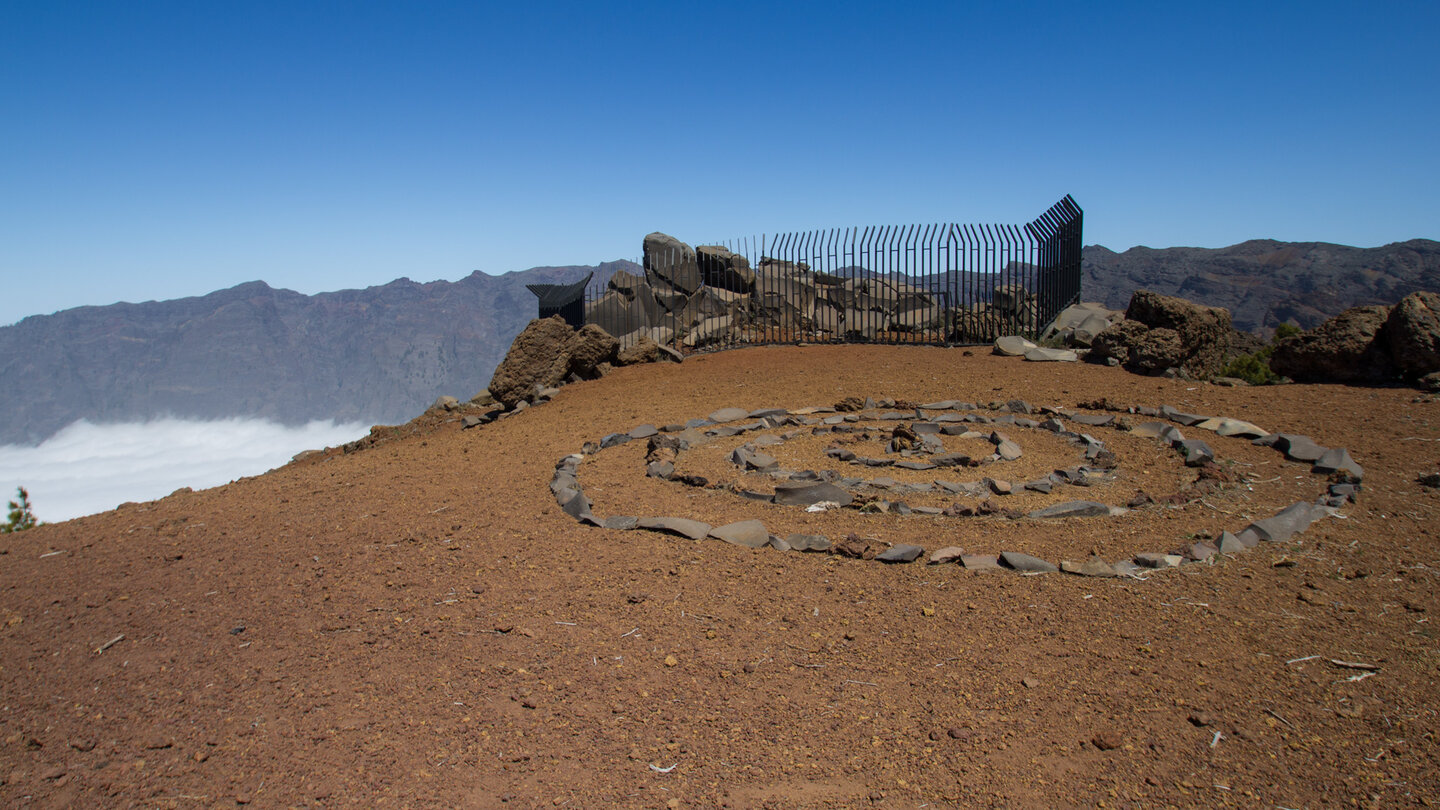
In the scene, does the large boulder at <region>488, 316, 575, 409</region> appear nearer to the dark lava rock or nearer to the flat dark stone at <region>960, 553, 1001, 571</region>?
the flat dark stone at <region>960, 553, 1001, 571</region>

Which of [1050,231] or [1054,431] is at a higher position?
[1050,231]

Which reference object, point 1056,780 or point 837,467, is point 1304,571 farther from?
point 837,467

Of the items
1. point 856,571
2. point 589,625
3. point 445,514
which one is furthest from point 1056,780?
point 445,514

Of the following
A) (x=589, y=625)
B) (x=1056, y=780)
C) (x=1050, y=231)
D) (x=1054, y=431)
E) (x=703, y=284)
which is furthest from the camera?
(x=703, y=284)

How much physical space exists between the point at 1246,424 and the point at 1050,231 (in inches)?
327

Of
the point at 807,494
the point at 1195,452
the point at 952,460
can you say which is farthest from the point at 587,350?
the point at 1195,452

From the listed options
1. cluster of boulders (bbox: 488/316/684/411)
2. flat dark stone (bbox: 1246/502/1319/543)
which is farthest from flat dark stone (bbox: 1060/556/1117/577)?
cluster of boulders (bbox: 488/316/684/411)

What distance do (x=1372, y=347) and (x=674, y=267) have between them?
1274cm

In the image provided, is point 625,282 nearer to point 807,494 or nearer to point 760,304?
point 760,304

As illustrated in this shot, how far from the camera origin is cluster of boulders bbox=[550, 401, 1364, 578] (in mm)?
5465

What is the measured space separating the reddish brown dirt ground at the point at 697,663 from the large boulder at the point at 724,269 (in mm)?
12651

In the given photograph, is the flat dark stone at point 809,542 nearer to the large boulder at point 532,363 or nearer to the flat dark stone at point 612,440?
the flat dark stone at point 612,440

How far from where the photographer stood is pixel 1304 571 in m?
5.16

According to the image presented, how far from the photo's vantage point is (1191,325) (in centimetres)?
1295
